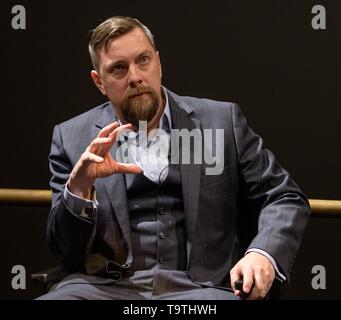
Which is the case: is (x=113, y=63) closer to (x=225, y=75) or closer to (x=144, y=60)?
(x=144, y=60)

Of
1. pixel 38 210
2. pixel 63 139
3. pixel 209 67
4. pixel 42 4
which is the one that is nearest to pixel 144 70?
pixel 63 139

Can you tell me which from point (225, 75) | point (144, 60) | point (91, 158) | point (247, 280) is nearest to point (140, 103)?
point (144, 60)

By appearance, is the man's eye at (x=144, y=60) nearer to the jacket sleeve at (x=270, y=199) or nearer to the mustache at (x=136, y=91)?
the mustache at (x=136, y=91)

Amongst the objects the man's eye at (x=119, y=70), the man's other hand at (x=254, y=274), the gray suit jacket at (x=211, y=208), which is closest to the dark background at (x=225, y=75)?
the gray suit jacket at (x=211, y=208)

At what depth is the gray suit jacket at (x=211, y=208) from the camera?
2.34 meters

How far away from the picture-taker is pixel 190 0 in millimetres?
2930

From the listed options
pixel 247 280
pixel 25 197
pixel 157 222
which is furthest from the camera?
pixel 25 197

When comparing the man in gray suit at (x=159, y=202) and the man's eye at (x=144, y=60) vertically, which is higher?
the man's eye at (x=144, y=60)

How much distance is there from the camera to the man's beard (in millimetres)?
2439

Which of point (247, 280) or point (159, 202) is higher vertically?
point (159, 202)

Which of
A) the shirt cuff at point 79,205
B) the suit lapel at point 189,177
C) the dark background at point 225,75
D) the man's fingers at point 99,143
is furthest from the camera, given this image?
the dark background at point 225,75

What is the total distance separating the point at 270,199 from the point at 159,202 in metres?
0.36

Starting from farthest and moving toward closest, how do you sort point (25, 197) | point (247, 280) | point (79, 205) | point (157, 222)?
1. point (25, 197)
2. point (157, 222)
3. point (79, 205)
4. point (247, 280)

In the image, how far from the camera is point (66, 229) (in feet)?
7.64
